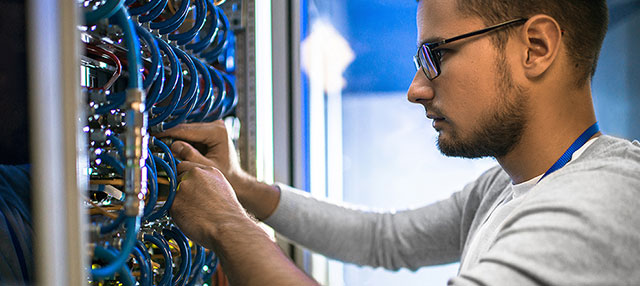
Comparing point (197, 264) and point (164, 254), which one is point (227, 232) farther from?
point (197, 264)

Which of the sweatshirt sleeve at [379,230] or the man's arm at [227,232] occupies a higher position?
the man's arm at [227,232]

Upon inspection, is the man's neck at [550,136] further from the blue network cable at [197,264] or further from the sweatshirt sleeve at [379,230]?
the blue network cable at [197,264]

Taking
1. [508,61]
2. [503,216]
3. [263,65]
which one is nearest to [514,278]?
[503,216]

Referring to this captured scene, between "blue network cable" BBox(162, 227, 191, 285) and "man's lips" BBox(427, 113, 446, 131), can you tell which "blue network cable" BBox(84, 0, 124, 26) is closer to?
"blue network cable" BBox(162, 227, 191, 285)

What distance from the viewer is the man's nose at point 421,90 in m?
0.95

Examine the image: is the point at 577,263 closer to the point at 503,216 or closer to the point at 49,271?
the point at 503,216

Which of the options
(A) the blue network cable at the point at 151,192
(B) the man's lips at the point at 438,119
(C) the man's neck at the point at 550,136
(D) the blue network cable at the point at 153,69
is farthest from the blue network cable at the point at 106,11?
(C) the man's neck at the point at 550,136

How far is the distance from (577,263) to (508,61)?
1.36 feet

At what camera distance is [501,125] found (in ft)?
2.91

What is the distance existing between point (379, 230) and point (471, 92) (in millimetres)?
541

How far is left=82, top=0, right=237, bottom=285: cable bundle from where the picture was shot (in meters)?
0.56

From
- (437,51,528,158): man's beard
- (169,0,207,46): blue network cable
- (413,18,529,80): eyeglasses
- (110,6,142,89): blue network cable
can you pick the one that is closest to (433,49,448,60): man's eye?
(413,18,529,80): eyeglasses

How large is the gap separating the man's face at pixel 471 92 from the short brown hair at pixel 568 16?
0.02 metres

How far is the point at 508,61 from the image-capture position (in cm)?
88
